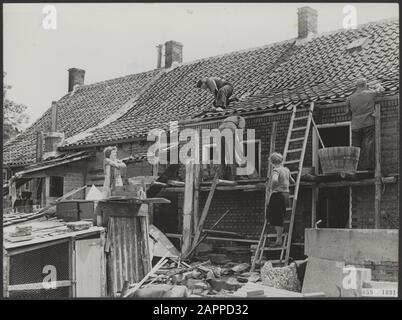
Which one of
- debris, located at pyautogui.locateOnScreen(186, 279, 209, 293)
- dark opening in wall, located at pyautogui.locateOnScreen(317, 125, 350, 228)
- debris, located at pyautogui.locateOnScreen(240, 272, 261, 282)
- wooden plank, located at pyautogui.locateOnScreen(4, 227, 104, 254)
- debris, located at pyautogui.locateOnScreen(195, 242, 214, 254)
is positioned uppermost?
dark opening in wall, located at pyautogui.locateOnScreen(317, 125, 350, 228)

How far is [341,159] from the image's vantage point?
980 cm

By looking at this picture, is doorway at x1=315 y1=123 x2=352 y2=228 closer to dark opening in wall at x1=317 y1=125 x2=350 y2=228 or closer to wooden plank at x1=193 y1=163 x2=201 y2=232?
dark opening in wall at x1=317 y1=125 x2=350 y2=228

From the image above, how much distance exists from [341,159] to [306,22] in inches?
260

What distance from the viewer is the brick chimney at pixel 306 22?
15070 mm

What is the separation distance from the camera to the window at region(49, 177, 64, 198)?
1236 cm

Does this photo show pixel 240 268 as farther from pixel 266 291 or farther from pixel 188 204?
pixel 188 204

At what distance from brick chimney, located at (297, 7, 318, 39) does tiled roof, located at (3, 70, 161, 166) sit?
5612mm

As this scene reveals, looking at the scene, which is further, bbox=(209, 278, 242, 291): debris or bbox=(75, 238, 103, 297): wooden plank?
bbox=(75, 238, 103, 297): wooden plank

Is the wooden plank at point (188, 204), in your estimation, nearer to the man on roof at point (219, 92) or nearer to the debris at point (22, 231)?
the man on roof at point (219, 92)

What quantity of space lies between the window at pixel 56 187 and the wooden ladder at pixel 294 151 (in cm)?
535

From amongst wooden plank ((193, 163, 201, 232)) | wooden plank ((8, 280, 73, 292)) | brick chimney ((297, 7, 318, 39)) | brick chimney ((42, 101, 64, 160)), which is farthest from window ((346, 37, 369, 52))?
wooden plank ((8, 280, 73, 292))

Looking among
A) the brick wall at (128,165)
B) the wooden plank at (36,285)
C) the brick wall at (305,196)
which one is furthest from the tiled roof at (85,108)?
the wooden plank at (36,285)

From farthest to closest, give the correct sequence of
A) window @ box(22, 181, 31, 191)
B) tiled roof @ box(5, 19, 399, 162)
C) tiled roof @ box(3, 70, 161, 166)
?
tiled roof @ box(3, 70, 161, 166)
window @ box(22, 181, 31, 191)
tiled roof @ box(5, 19, 399, 162)
